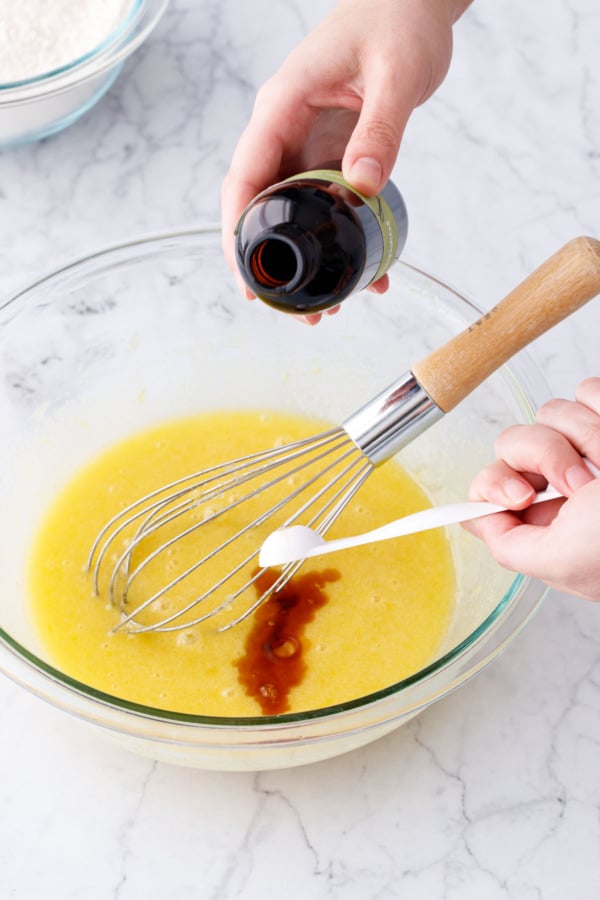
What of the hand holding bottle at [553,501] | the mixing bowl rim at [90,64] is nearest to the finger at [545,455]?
the hand holding bottle at [553,501]

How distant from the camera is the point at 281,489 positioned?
163 centimetres

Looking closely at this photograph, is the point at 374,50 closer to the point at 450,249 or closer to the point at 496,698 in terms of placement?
the point at 450,249

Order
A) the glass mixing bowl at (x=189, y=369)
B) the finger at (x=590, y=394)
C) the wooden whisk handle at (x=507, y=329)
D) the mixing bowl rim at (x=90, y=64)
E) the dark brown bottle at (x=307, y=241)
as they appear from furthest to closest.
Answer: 1. the mixing bowl rim at (x=90, y=64)
2. the glass mixing bowl at (x=189, y=369)
3. the finger at (x=590, y=394)
4. the wooden whisk handle at (x=507, y=329)
5. the dark brown bottle at (x=307, y=241)

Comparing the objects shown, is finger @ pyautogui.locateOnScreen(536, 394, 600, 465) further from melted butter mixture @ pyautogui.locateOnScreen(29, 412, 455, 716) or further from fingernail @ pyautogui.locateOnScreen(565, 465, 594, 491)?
melted butter mixture @ pyautogui.locateOnScreen(29, 412, 455, 716)

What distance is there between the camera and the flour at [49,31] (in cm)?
175

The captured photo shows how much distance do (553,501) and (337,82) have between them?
582mm

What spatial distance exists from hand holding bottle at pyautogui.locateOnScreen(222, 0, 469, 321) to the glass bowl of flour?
445 millimetres

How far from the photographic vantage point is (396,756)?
4.42ft

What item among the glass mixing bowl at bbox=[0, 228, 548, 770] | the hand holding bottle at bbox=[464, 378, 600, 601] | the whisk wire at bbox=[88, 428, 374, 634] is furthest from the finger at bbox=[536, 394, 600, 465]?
the whisk wire at bbox=[88, 428, 374, 634]

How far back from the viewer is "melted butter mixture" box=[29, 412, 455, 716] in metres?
1.39

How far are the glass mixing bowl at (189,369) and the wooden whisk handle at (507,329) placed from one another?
0.84 feet

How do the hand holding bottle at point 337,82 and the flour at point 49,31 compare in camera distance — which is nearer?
the hand holding bottle at point 337,82

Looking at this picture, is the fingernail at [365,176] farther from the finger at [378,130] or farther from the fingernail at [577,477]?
Answer: the fingernail at [577,477]

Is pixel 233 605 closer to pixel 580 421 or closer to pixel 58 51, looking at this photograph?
pixel 580 421
